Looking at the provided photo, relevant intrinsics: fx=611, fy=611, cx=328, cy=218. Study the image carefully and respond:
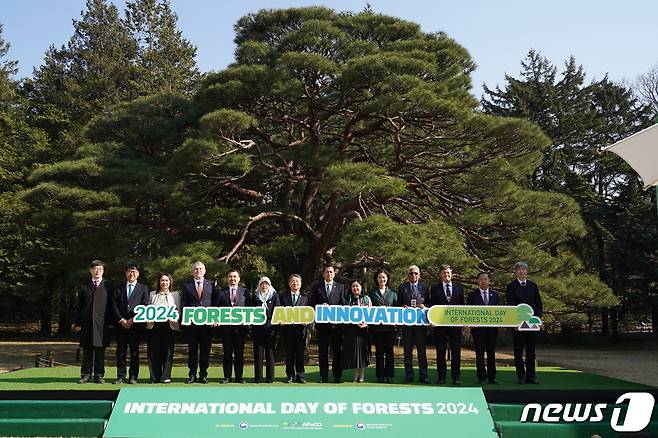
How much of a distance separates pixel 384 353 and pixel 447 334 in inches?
33.6

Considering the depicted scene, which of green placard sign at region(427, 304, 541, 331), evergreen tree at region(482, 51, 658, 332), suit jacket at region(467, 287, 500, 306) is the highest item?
evergreen tree at region(482, 51, 658, 332)

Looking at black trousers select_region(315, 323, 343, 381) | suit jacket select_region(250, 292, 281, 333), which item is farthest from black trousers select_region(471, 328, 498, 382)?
suit jacket select_region(250, 292, 281, 333)

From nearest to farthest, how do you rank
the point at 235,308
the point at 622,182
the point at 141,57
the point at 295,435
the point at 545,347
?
the point at 295,435
the point at 235,308
the point at 545,347
the point at 622,182
the point at 141,57

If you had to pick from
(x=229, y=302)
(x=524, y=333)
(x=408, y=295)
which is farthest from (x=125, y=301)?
(x=524, y=333)

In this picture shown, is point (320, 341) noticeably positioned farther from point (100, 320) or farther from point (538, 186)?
point (538, 186)

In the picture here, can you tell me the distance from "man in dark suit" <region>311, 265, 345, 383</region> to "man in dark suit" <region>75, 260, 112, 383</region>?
2644 millimetres

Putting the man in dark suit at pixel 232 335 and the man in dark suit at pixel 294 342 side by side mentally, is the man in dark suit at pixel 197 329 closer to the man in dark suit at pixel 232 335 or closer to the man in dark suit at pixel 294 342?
the man in dark suit at pixel 232 335

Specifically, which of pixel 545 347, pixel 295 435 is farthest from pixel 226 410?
pixel 545 347

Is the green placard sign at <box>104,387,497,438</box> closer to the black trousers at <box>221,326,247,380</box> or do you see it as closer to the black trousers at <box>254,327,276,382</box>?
the black trousers at <box>254,327,276,382</box>

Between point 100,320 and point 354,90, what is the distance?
724 centimetres

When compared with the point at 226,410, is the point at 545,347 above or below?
below

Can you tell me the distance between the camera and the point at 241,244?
1427cm

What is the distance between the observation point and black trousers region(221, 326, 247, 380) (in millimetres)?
7699

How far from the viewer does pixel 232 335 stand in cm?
773
